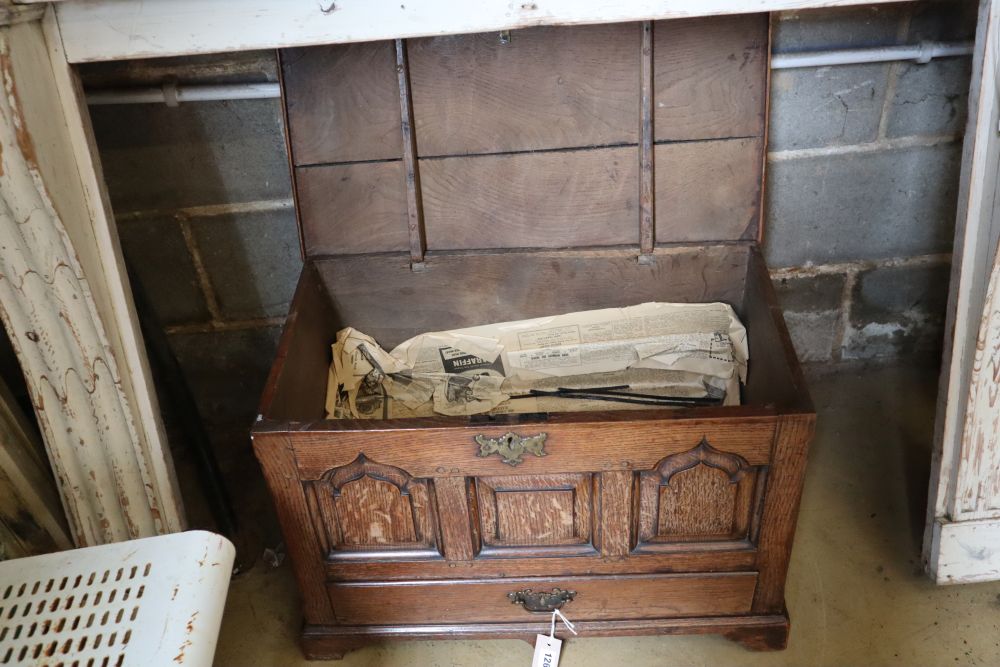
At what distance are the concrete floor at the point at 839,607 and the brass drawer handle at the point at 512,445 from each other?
1.59ft

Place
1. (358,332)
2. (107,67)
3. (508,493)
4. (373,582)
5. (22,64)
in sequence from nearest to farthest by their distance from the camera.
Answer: (22,64)
(508,493)
(373,582)
(107,67)
(358,332)

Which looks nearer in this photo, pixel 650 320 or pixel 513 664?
pixel 513 664

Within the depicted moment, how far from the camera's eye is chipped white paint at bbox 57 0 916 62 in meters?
1.05

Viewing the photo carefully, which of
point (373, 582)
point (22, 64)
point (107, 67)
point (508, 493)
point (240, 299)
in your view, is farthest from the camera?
point (240, 299)

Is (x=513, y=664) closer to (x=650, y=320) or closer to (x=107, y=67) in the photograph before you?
(x=650, y=320)

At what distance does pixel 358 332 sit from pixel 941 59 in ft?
4.27

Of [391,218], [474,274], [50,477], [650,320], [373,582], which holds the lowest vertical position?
[373,582]

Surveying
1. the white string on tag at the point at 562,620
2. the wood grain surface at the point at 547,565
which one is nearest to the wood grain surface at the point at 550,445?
the wood grain surface at the point at 547,565

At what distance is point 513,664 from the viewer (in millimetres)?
1389

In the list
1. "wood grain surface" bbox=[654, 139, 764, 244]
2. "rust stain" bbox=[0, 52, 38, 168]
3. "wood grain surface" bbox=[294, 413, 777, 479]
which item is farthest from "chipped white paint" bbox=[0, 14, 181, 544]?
"wood grain surface" bbox=[654, 139, 764, 244]

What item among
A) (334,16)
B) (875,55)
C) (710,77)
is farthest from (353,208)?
(875,55)

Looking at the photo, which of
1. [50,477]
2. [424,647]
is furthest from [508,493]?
[50,477]

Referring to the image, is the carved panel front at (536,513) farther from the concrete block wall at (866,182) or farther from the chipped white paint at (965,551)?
the concrete block wall at (866,182)

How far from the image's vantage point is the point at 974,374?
1.28 metres
